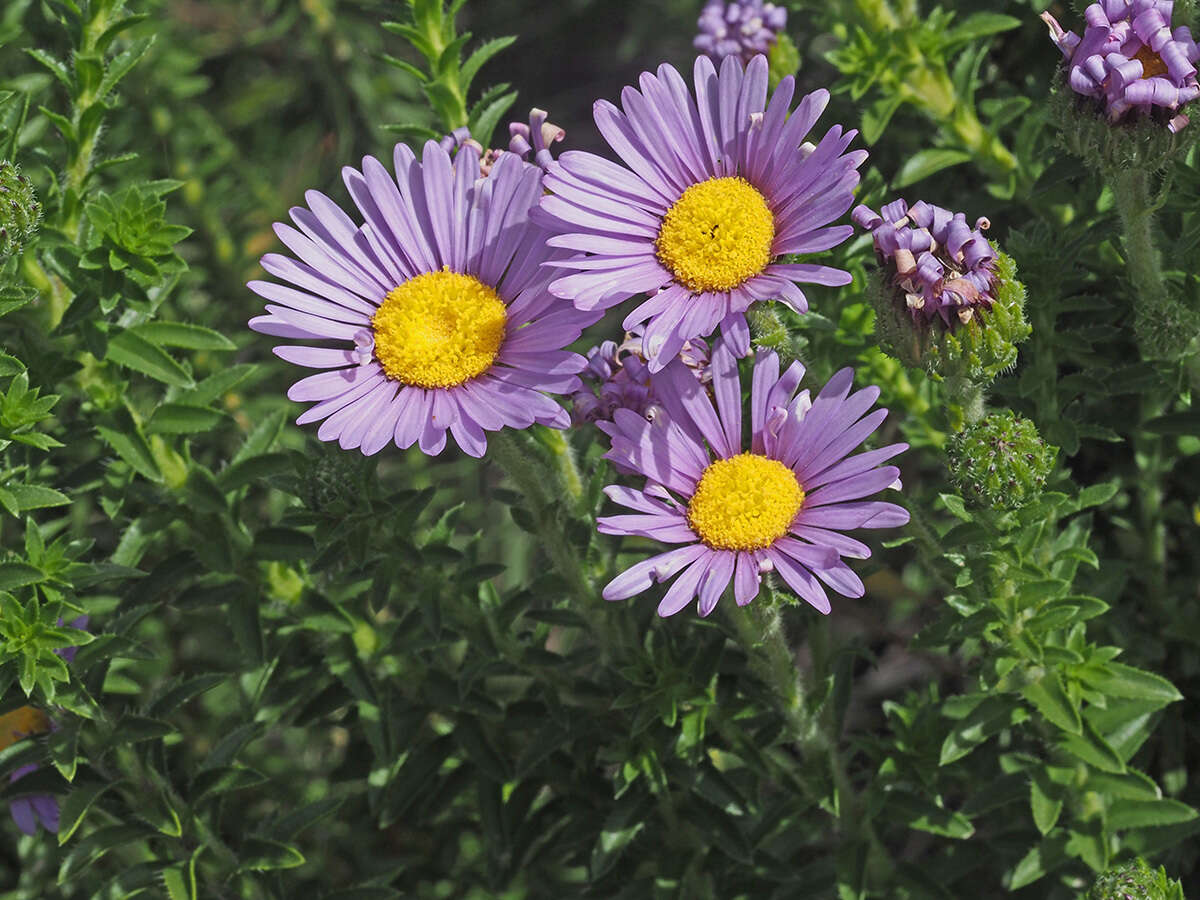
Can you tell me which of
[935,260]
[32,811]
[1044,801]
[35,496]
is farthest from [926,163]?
[32,811]

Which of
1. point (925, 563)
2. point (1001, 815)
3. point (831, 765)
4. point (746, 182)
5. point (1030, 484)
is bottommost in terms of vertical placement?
point (1001, 815)

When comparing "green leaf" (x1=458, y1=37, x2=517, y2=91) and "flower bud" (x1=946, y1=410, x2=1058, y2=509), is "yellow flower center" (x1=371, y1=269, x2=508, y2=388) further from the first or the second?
"flower bud" (x1=946, y1=410, x2=1058, y2=509)

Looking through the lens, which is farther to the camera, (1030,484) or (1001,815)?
(1001,815)

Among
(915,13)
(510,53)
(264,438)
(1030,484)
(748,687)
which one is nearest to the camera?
(1030,484)

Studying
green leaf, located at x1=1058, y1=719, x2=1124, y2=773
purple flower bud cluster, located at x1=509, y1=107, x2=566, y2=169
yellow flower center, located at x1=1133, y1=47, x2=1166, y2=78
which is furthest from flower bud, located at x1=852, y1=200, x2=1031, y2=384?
green leaf, located at x1=1058, y1=719, x2=1124, y2=773

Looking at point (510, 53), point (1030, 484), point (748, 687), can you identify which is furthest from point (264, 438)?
point (510, 53)

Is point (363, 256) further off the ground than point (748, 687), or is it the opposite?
point (363, 256)

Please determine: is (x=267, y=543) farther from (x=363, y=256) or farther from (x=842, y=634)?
(x=842, y=634)

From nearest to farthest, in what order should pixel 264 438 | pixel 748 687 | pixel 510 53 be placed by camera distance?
1. pixel 748 687
2. pixel 264 438
3. pixel 510 53
